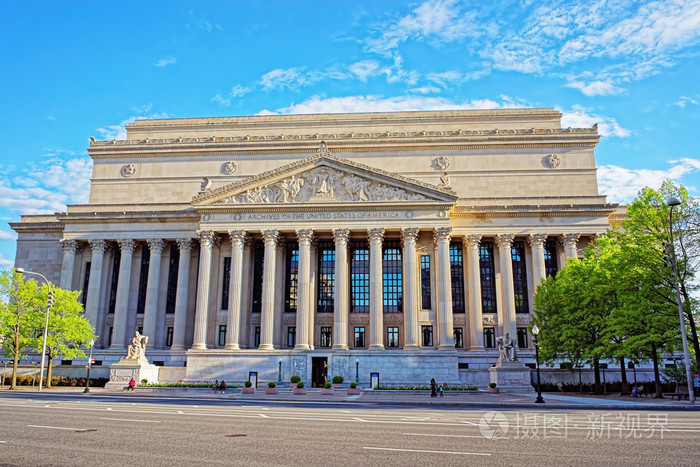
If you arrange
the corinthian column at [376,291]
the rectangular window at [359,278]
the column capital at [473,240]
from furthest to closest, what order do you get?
the rectangular window at [359,278], the column capital at [473,240], the corinthian column at [376,291]

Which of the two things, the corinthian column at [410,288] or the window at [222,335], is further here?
the window at [222,335]

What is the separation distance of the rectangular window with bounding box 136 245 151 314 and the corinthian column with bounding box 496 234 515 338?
40.5 meters

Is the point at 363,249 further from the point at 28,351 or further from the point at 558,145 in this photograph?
the point at 28,351

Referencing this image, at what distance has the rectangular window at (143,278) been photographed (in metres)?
62.6

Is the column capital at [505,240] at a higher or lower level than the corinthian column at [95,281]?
higher

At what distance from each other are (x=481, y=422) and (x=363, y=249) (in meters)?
39.8

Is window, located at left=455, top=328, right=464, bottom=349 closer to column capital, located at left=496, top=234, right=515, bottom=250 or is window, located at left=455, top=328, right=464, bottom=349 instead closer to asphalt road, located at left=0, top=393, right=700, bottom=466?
column capital, located at left=496, top=234, right=515, bottom=250

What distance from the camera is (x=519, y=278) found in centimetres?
5984

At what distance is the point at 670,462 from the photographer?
12.6 meters

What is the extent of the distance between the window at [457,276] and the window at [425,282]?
10.1 feet

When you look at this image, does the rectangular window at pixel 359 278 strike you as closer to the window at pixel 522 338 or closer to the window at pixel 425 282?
the window at pixel 425 282

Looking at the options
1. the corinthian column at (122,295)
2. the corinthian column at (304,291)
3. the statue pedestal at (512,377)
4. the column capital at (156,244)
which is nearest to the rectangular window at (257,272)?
the corinthian column at (304,291)

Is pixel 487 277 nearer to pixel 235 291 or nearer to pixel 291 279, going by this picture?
pixel 291 279

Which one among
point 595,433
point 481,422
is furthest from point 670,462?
point 481,422
